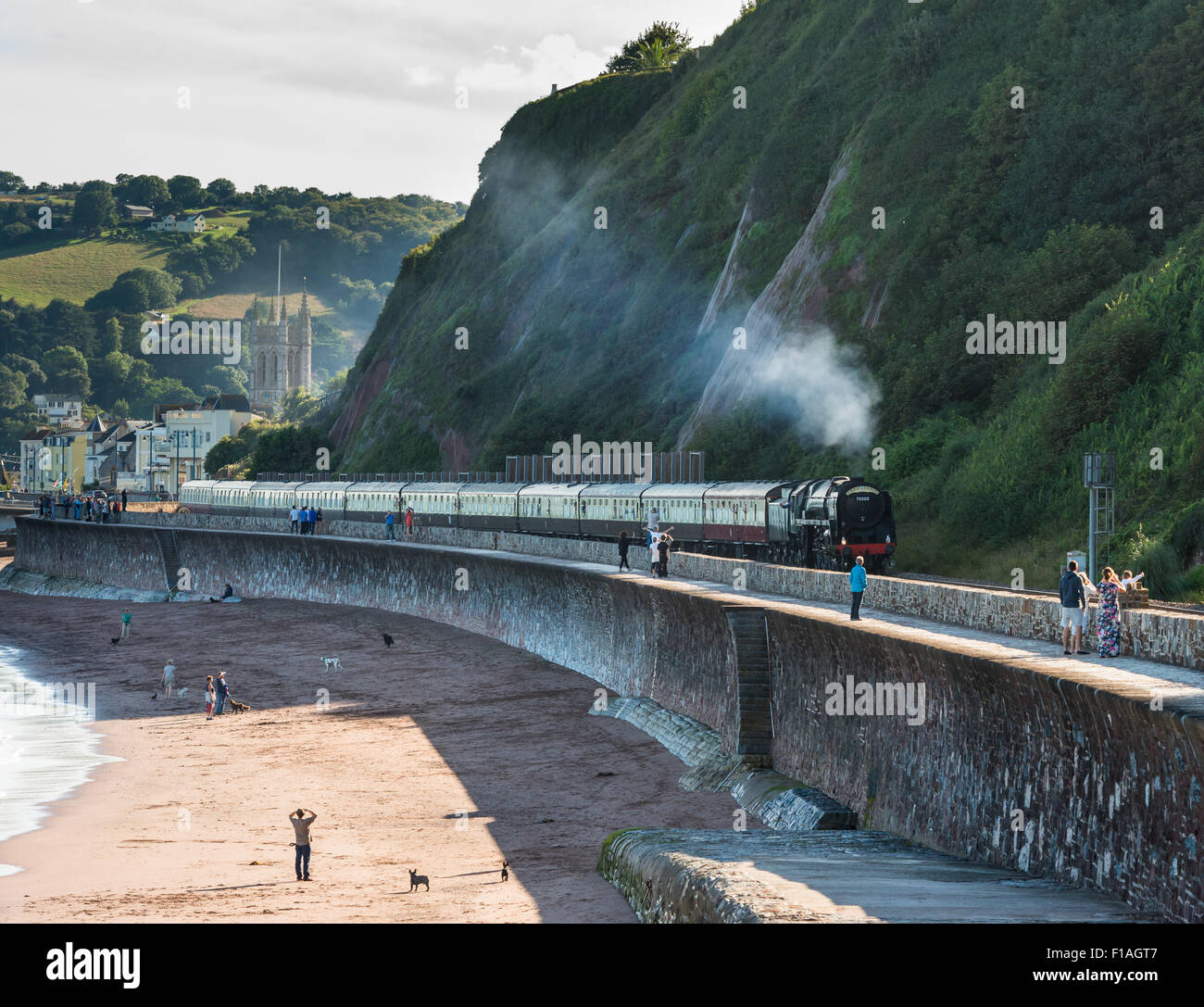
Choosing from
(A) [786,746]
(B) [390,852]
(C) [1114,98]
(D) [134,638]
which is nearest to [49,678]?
(D) [134,638]

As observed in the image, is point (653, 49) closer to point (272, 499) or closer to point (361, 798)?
point (272, 499)

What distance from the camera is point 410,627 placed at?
171ft

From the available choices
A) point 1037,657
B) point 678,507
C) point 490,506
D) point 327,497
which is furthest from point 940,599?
point 327,497

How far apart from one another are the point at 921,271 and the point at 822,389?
6.06m

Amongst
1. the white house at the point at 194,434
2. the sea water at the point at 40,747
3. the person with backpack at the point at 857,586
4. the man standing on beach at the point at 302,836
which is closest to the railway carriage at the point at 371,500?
the sea water at the point at 40,747

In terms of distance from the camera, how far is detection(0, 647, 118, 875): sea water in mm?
27516

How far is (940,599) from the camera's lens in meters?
24.5

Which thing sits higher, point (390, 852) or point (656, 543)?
point (656, 543)

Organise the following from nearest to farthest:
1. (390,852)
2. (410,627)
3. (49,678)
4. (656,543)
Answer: (390,852)
(656,543)
(49,678)
(410,627)

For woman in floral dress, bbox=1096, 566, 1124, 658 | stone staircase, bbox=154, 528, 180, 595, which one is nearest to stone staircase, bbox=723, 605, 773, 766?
woman in floral dress, bbox=1096, 566, 1124, 658

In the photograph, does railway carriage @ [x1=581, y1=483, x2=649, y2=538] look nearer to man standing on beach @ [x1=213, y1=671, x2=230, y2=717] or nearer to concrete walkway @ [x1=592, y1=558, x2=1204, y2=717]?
man standing on beach @ [x1=213, y1=671, x2=230, y2=717]
